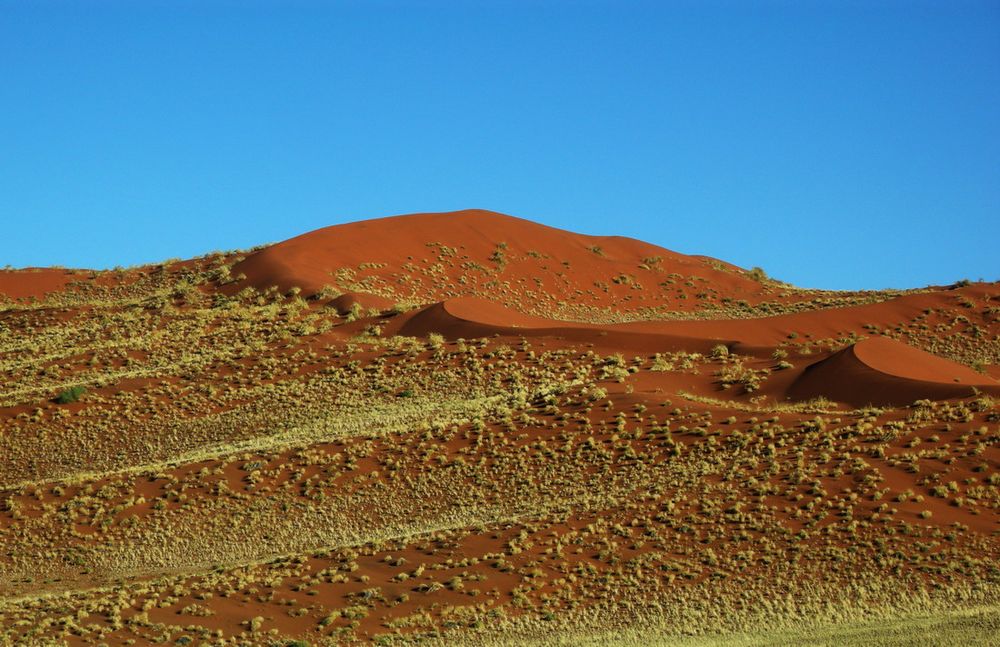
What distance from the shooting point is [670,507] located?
40.3m

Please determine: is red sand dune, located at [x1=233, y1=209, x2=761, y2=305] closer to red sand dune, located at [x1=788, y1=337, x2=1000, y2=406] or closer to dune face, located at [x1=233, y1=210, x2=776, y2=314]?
dune face, located at [x1=233, y1=210, x2=776, y2=314]

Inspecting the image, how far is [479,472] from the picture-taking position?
46.1m

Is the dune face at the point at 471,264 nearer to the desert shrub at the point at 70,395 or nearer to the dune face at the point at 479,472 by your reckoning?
the dune face at the point at 479,472

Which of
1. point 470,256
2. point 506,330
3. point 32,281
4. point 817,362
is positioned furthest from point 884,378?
point 32,281

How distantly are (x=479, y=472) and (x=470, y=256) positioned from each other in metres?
37.9

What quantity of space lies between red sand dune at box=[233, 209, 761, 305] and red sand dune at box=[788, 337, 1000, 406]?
26.6 metres

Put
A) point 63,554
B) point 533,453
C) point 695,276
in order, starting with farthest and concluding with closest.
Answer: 1. point 695,276
2. point 533,453
3. point 63,554

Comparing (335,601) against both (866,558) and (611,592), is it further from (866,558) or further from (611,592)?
(866,558)

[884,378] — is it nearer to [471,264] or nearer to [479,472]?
[479,472]

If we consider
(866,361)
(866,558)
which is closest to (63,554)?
(866,558)

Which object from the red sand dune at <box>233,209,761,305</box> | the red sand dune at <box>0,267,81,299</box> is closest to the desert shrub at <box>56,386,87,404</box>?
the red sand dune at <box>233,209,761,305</box>

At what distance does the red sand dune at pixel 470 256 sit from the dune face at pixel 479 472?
2.92 meters

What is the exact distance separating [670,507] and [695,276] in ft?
159

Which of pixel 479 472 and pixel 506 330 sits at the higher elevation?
pixel 506 330
